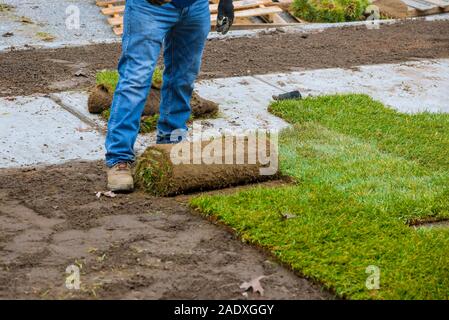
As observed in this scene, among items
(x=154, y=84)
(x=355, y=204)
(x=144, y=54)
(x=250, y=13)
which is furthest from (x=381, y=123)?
(x=250, y=13)

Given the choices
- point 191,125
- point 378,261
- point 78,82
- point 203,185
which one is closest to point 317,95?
point 191,125

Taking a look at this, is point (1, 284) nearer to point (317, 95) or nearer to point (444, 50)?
point (317, 95)

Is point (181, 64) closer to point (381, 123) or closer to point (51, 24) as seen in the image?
point (381, 123)

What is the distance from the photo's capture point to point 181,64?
664cm

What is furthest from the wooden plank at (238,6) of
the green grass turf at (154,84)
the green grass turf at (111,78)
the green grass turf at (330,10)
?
the green grass turf at (154,84)

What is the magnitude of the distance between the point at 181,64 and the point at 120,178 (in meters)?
1.07

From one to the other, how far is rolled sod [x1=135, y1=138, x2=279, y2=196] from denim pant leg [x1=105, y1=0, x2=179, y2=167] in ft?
0.66

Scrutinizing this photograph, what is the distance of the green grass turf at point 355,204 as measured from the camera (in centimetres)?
482

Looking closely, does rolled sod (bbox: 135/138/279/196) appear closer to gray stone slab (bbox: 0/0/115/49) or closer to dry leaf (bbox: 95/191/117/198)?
dry leaf (bbox: 95/191/117/198)

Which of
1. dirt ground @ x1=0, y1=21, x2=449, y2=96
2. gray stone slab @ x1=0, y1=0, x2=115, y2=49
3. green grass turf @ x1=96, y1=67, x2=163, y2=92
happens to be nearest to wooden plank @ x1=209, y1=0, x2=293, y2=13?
dirt ground @ x1=0, y1=21, x2=449, y2=96

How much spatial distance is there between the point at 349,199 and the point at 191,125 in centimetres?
204

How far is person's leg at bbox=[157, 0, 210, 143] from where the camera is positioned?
21.2 feet

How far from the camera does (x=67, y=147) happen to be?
7.00m

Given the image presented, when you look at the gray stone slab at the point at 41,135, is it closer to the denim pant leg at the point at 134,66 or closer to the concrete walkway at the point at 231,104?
the concrete walkway at the point at 231,104
